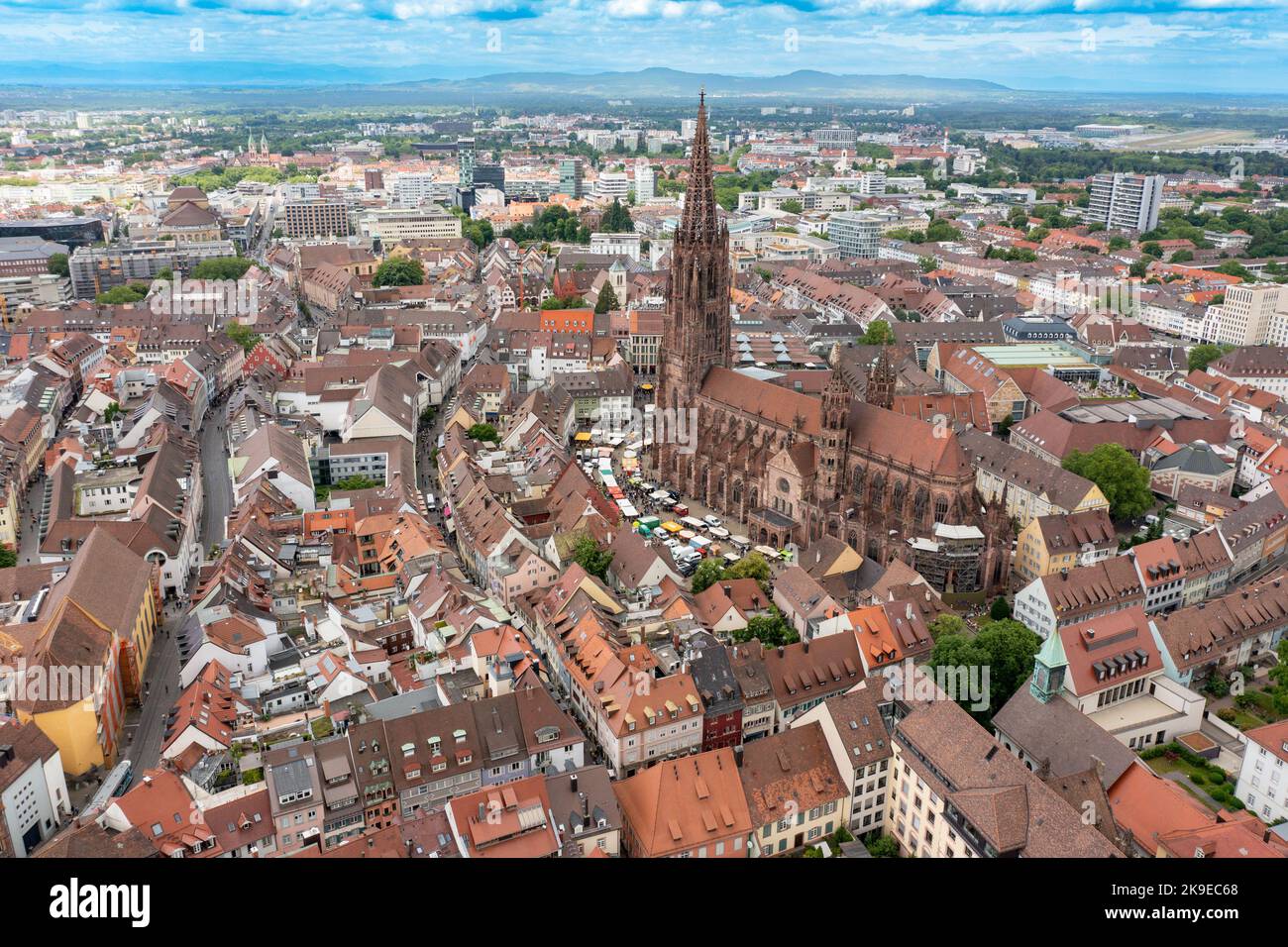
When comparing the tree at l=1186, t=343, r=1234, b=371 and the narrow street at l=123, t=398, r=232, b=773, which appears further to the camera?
the tree at l=1186, t=343, r=1234, b=371

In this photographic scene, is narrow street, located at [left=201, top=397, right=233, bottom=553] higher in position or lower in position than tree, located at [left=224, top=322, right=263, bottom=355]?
lower

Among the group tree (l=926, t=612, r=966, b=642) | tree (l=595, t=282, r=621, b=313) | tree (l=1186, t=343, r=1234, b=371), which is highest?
tree (l=595, t=282, r=621, b=313)

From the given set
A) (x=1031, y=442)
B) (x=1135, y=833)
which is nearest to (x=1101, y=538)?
(x=1031, y=442)

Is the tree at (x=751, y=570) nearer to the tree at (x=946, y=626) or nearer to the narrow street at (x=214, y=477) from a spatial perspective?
the tree at (x=946, y=626)

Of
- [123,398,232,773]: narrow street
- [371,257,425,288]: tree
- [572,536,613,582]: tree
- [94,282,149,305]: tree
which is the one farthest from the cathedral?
[94,282,149,305]: tree

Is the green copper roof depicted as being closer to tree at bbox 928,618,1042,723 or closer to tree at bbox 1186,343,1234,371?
tree at bbox 928,618,1042,723
